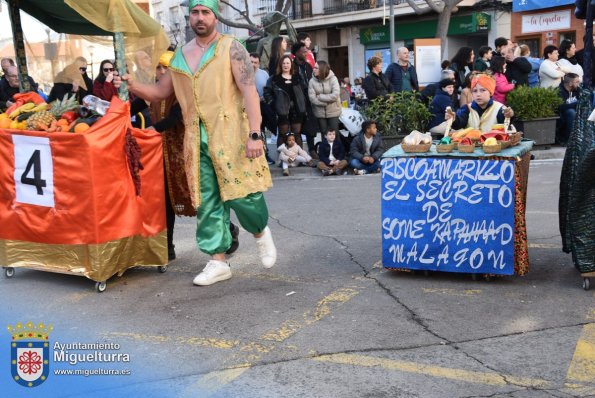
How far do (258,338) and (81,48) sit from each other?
3.60 metres

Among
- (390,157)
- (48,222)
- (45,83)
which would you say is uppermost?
(45,83)

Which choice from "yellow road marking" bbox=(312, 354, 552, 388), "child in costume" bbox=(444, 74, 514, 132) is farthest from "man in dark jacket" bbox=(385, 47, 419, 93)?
→ "yellow road marking" bbox=(312, 354, 552, 388)

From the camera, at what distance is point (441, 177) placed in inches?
209

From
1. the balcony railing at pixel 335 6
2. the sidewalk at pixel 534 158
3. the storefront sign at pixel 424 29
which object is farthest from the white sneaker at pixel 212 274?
the balcony railing at pixel 335 6

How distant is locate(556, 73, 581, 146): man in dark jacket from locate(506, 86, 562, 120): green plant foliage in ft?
1.19

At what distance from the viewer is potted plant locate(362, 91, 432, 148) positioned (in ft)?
39.8

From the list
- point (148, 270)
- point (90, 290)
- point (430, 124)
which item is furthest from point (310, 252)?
point (430, 124)

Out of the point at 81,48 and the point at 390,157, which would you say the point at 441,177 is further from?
the point at 81,48

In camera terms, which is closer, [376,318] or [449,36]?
[376,318]

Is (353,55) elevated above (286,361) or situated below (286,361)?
above

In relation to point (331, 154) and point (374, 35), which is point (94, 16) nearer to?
point (331, 154)

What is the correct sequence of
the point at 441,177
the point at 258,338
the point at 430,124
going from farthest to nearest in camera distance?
1. the point at 430,124
2. the point at 441,177
3. the point at 258,338

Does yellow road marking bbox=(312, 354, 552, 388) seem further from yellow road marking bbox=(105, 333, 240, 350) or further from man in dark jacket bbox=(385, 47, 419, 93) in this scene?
man in dark jacket bbox=(385, 47, 419, 93)

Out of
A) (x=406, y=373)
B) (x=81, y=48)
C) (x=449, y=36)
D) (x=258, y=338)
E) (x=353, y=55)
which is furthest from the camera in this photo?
(x=353, y=55)
